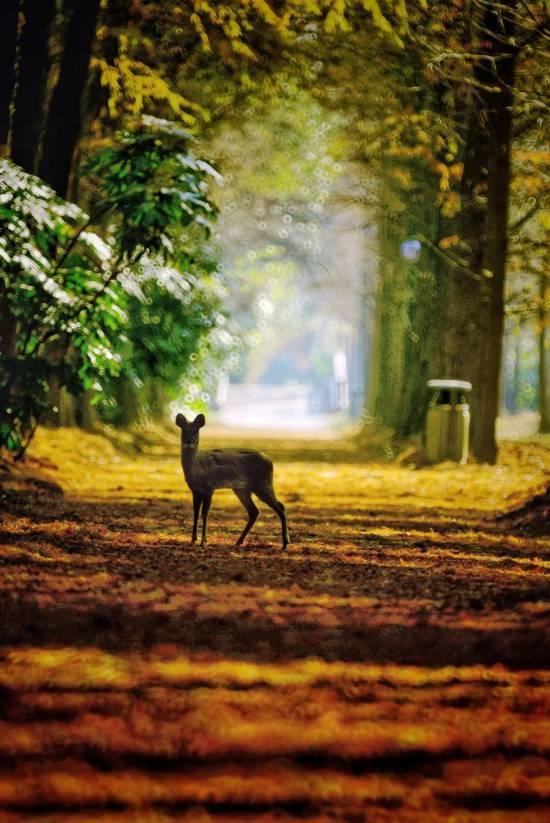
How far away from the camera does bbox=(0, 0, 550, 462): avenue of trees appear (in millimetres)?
11117

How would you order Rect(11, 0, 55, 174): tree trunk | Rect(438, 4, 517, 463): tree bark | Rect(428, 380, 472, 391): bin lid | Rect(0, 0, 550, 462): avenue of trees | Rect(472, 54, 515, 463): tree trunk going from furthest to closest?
Rect(428, 380, 472, 391): bin lid < Rect(438, 4, 517, 463): tree bark < Rect(472, 54, 515, 463): tree trunk < Rect(11, 0, 55, 174): tree trunk < Rect(0, 0, 550, 462): avenue of trees

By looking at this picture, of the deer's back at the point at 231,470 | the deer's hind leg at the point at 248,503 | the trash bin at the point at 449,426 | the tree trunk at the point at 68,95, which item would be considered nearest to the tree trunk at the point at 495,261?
the trash bin at the point at 449,426

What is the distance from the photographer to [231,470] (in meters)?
7.88

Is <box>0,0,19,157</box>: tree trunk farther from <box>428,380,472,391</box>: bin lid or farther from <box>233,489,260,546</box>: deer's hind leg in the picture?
<box>428,380,472,391</box>: bin lid

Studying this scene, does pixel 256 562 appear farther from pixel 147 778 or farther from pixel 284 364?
pixel 284 364

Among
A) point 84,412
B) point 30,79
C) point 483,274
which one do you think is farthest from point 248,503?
point 84,412

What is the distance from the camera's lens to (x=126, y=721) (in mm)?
4172

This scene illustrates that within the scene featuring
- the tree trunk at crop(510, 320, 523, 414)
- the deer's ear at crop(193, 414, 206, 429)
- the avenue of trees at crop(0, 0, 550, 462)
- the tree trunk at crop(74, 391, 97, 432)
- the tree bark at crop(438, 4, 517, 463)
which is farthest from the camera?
the tree trunk at crop(510, 320, 523, 414)

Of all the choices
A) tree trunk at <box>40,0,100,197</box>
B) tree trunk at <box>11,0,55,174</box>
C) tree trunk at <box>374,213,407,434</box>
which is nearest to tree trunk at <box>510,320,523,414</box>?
tree trunk at <box>374,213,407,434</box>

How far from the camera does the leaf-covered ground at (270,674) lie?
3.52m

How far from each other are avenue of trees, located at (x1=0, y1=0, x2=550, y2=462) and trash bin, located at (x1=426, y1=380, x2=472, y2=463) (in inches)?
9.5

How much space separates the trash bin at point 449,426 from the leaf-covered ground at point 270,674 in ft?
27.1

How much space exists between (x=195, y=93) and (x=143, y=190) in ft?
34.3

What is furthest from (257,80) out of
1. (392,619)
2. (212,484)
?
(392,619)
